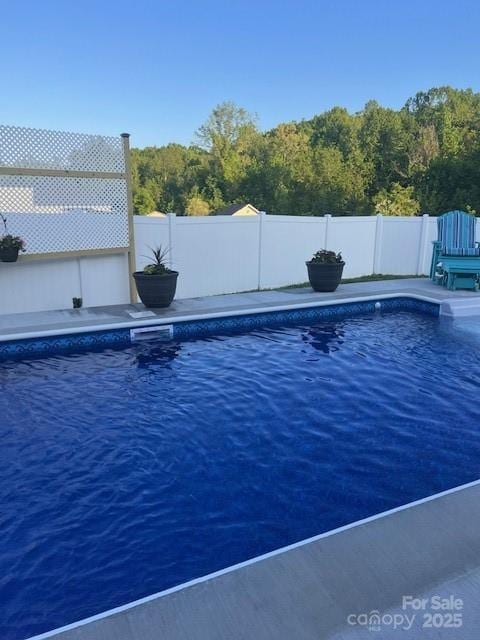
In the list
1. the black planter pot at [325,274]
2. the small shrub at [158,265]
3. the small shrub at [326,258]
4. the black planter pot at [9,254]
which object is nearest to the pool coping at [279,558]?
the small shrub at [158,265]

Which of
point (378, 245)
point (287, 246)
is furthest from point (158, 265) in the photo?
point (378, 245)

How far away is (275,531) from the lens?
8.51 ft

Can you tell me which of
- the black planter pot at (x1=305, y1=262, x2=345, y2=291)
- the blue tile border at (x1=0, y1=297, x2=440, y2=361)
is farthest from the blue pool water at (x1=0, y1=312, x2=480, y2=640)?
the black planter pot at (x1=305, y1=262, x2=345, y2=291)

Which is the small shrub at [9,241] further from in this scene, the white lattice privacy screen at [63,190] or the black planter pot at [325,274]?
the black planter pot at [325,274]

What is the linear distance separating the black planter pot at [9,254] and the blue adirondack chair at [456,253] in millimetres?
6763

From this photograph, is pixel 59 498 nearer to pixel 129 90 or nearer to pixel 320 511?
pixel 320 511

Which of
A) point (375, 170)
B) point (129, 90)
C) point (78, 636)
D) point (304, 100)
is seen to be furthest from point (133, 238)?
point (304, 100)

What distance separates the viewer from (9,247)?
6312 mm

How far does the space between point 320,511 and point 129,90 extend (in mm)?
33139

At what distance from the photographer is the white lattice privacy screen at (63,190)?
6.41m

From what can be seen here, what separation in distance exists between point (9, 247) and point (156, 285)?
1.90 metres

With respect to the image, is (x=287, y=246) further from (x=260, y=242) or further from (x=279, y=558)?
(x=279, y=558)

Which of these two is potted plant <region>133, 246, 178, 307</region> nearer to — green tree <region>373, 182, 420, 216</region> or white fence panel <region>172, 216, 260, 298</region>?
white fence panel <region>172, 216, 260, 298</region>

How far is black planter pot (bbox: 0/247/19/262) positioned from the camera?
6.31 m
